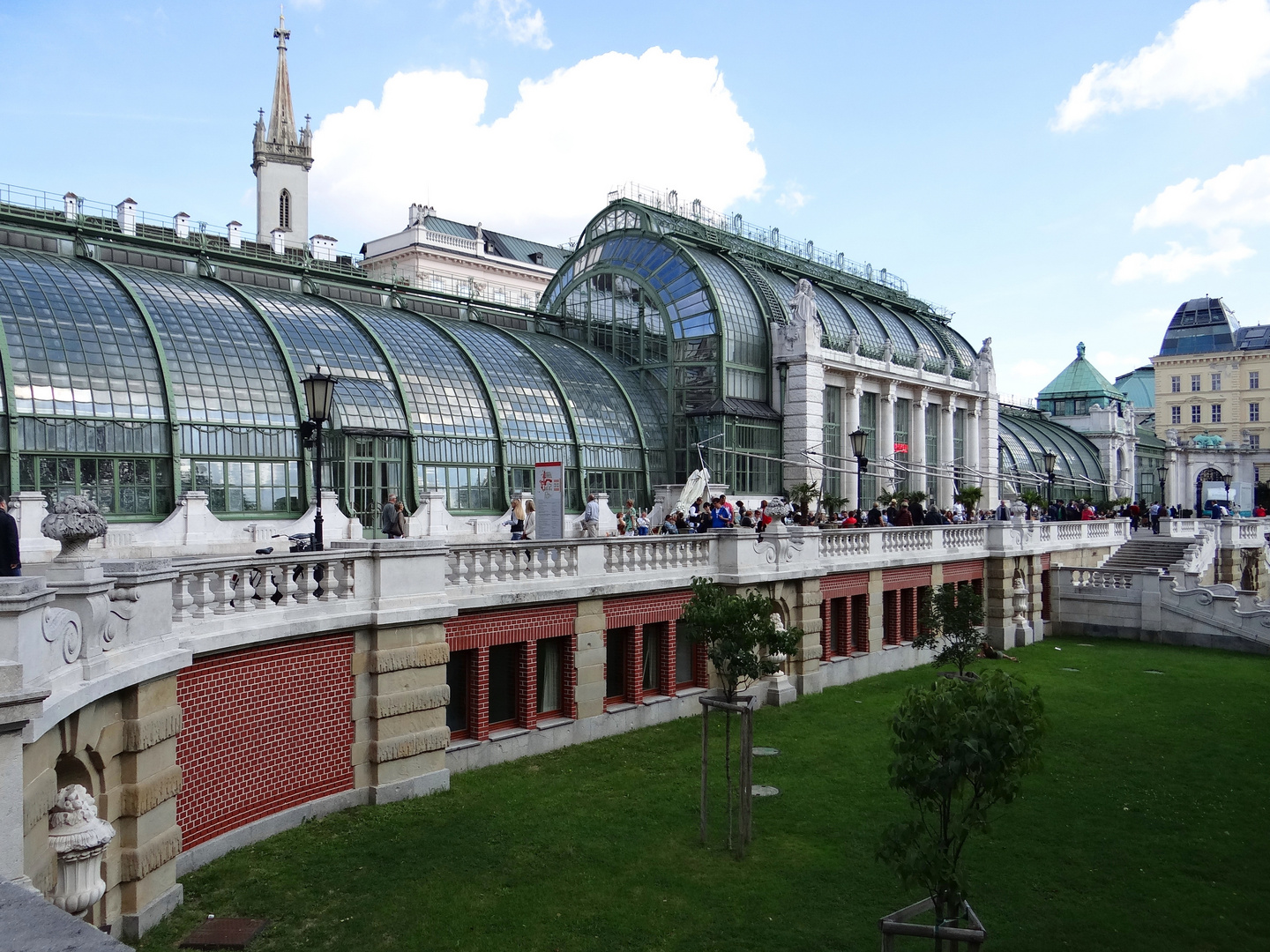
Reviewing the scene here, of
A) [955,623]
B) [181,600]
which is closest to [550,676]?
[181,600]

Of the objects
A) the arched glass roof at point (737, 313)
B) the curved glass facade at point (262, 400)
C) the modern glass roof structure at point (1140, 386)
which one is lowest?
the curved glass facade at point (262, 400)

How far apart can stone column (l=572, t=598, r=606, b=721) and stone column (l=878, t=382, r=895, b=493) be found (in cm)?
2777

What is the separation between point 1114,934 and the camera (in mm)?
10688

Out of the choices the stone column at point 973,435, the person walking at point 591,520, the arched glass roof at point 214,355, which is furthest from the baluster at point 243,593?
the stone column at point 973,435

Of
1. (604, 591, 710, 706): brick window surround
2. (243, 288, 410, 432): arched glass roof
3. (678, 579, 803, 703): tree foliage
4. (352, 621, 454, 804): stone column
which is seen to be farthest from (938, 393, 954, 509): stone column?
(352, 621, 454, 804): stone column

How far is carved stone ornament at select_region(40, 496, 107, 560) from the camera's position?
8.81 meters

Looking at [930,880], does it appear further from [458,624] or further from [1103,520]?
[1103,520]

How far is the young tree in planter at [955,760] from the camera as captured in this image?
7.86 metres

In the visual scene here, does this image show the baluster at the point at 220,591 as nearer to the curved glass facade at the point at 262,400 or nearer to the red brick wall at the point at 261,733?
the red brick wall at the point at 261,733

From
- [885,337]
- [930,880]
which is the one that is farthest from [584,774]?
[885,337]

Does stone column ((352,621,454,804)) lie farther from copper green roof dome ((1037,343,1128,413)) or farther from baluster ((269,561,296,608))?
copper green roof dome ((1037,343,1128,413))

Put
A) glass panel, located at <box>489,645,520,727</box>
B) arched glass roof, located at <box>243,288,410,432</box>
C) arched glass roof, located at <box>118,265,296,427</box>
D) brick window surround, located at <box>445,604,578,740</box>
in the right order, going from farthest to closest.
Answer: arched glass roof, located at <box>243,288,410,432</box> < arched glass roof, located at <box>118,265,296,427</box> < glass panel, located at <box>489,645,520,727</box> < brick window surround, located at <box>445,604,578,740</box>

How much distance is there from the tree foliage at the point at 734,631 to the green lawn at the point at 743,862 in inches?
84.8

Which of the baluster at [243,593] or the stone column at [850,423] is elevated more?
the stone column at [850,423]
